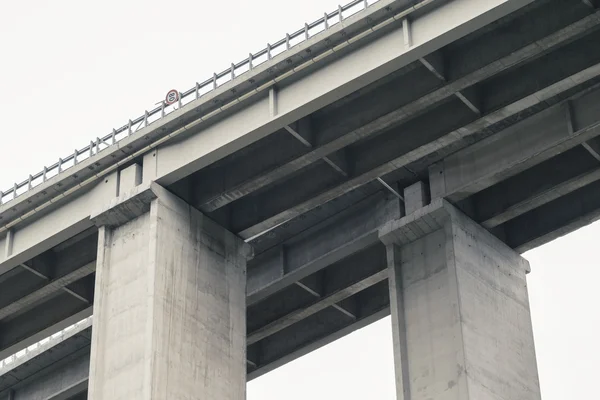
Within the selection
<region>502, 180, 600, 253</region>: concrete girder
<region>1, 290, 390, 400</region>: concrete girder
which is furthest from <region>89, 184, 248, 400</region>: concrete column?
<region>502, 180, 600, 253</region>: concrete girder

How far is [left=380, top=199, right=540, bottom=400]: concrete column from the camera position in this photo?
4931 cm

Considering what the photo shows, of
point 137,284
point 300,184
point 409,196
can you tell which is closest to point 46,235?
point 137,284

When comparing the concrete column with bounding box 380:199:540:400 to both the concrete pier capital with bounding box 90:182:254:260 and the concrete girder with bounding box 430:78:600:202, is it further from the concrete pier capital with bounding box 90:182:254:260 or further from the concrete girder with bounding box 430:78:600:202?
the concrete pier capital with bounding box 90:182:254:260

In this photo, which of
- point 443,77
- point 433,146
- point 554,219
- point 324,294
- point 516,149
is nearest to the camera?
point 443,77

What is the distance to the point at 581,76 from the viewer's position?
4719 centimetres

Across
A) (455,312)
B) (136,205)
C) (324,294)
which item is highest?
(324,294)

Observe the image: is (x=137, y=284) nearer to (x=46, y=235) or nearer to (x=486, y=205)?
(x=46, y=235)

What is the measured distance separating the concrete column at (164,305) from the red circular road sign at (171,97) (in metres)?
3.01

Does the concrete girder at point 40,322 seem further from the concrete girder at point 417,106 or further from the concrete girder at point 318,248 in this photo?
the concrete girder at point 417,106

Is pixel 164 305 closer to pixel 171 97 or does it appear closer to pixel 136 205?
pixel 136 205

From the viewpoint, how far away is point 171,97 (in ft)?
170

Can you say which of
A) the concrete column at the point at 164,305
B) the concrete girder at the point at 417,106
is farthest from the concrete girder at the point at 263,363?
the concrete girder at the point at 417,106

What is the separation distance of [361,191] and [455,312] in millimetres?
6580

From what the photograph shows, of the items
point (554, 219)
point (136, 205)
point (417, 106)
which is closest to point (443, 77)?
point (417, 106)
